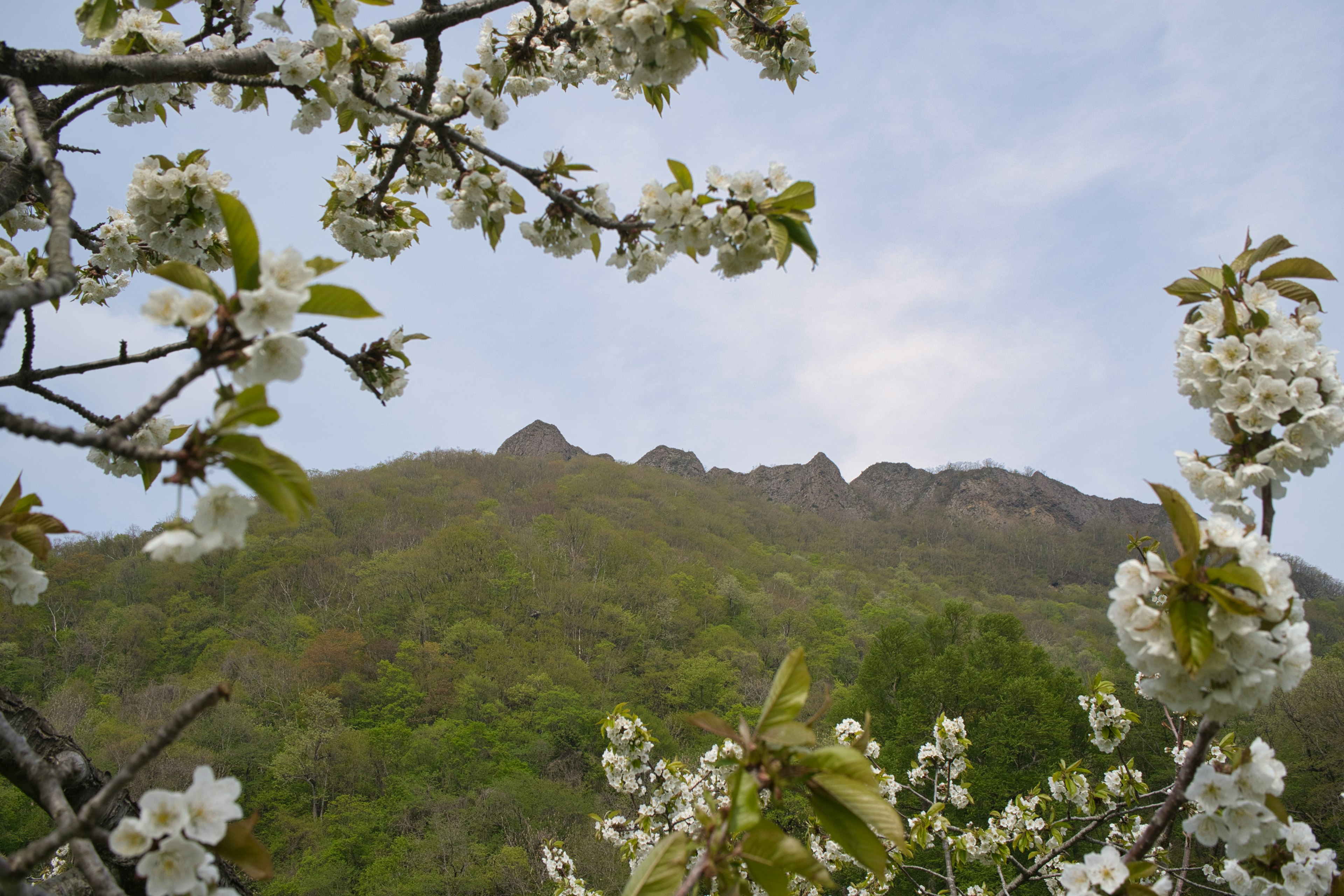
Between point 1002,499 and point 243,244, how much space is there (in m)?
79.0

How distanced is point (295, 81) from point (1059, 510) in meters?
80.6

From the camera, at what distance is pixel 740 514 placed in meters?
59.6

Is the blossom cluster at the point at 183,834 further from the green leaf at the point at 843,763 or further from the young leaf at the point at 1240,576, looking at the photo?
the young leaf at the point at 1240,576

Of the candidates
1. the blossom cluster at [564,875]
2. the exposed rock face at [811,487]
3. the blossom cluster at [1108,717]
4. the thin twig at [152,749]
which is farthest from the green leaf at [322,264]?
the exposed rock face at [811,487]

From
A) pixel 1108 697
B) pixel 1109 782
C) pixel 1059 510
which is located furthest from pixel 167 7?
pixel 1059 510

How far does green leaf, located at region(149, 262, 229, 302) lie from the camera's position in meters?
0.86

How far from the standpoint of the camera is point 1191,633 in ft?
3.22

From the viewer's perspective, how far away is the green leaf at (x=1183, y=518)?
3.38 feet

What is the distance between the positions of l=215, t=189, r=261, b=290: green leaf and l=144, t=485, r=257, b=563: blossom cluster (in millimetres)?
258

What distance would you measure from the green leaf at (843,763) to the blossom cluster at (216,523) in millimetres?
790

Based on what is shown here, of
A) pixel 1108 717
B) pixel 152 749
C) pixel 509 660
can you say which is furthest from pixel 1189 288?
pixel 509 660

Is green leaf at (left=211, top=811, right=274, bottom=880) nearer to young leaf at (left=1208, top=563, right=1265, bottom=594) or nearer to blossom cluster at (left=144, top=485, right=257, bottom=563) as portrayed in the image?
blossom cluster at (left=144, top=485, right=257, bottom=563)

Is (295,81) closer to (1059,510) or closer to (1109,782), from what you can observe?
(1109,782)

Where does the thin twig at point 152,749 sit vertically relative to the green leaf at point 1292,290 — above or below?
below
